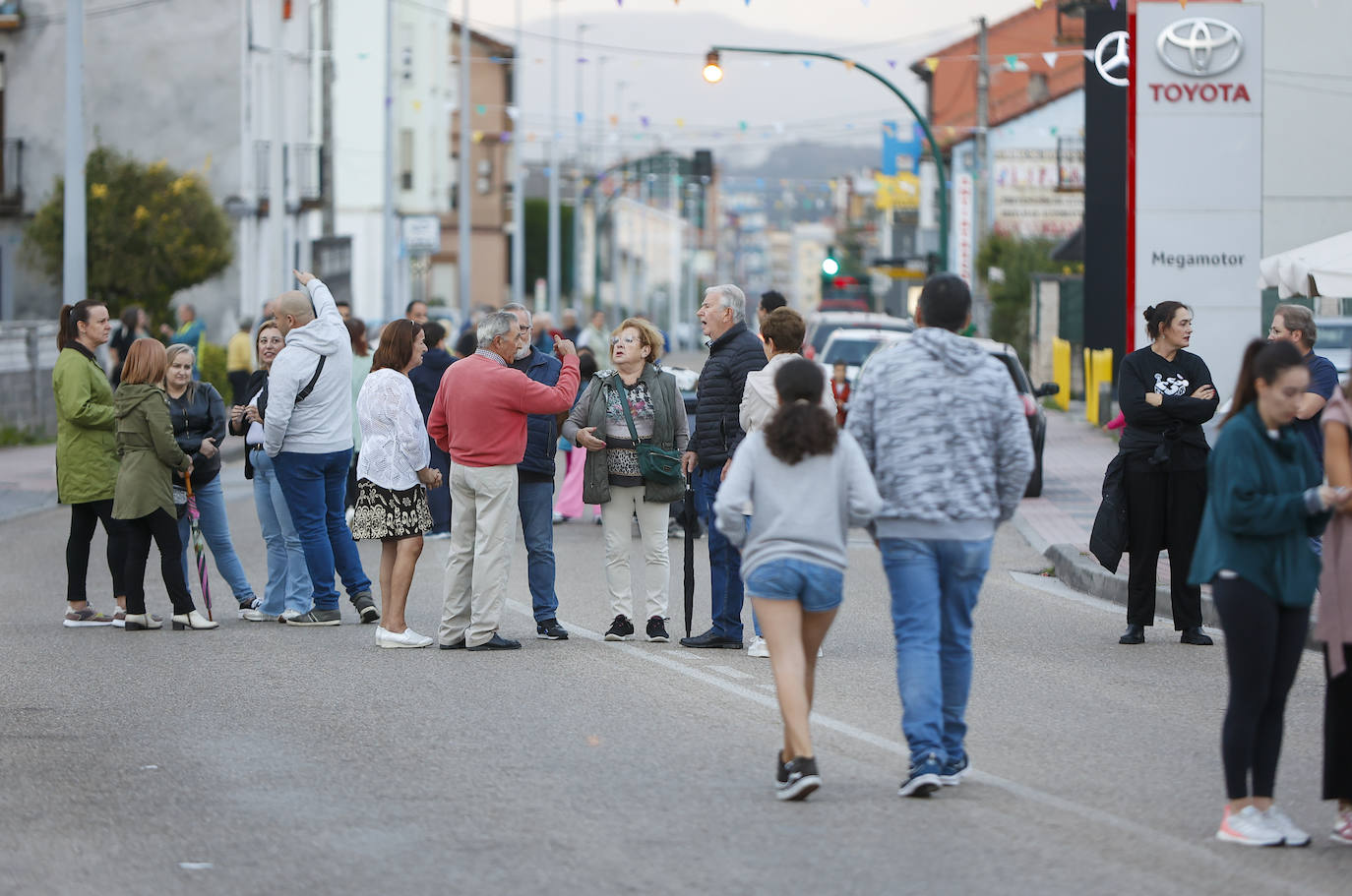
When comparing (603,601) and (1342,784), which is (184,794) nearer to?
(1342,784)

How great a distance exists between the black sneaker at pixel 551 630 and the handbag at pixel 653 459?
1.01 metres

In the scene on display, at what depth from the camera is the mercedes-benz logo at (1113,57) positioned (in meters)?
24.3

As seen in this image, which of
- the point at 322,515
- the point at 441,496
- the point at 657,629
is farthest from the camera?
the point at 441,496

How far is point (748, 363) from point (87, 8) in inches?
1338

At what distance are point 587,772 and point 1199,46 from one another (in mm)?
13089

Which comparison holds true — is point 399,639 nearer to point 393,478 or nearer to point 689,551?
point 393,478

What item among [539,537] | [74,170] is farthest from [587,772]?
[74,170]

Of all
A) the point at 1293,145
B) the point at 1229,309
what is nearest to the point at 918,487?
the point at 1229,309

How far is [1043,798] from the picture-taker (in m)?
6.59

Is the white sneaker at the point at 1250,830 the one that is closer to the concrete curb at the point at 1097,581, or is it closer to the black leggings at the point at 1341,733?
the black leggings at the point at 1341,733

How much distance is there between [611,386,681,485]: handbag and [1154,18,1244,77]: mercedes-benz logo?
31.5 feet

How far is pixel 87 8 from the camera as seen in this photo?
1577 inches

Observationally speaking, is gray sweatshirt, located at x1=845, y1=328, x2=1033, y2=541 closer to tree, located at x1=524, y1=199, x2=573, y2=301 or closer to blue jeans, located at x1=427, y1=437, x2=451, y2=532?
blue jeans, located at x1=427, y1=437, x2=451, y2=532

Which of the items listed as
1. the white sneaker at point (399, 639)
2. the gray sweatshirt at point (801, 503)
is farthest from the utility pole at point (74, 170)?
the gray sweatshirt at point (801, 503)
